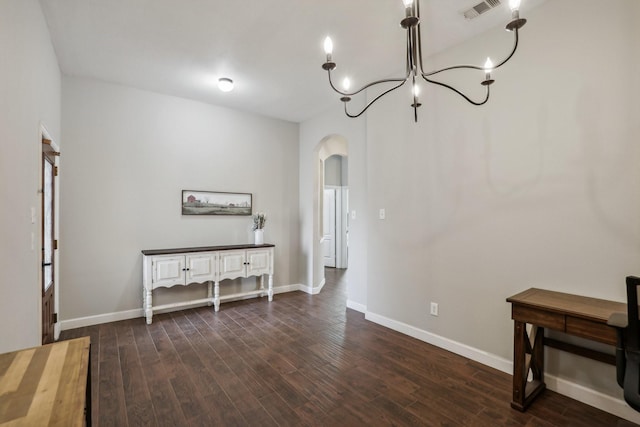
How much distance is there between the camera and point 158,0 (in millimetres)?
2289

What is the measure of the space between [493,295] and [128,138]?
4468mm

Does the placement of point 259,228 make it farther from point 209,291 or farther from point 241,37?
point 241,37

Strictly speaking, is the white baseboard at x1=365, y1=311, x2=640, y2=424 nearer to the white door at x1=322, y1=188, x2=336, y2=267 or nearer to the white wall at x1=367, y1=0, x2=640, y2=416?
the white wall at x1=367, y1=0, x2=640, y2=416

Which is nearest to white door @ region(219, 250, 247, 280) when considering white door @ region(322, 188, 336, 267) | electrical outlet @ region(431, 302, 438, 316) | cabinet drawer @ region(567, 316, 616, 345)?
electrical outlet @ region(431, 302, 438, 316)

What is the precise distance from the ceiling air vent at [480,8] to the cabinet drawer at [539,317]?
2.26m

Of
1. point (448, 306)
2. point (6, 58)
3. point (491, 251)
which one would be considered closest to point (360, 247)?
point (448, 306)

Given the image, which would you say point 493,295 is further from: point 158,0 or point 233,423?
point 158,0

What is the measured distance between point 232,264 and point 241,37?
2843 millimetres

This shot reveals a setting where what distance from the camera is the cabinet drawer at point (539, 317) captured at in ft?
6.18

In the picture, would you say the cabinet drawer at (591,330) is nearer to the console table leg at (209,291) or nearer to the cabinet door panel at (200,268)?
the cabinet door panel at (200,268)

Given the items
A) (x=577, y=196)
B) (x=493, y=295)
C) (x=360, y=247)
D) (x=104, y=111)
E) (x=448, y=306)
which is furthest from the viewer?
(x=360, y=247)

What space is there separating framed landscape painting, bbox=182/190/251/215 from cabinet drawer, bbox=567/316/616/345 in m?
4.07

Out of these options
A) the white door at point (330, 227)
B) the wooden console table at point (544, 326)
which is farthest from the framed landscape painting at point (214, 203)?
the wooden console table at point (544, 326)

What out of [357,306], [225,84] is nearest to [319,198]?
[357,306]
